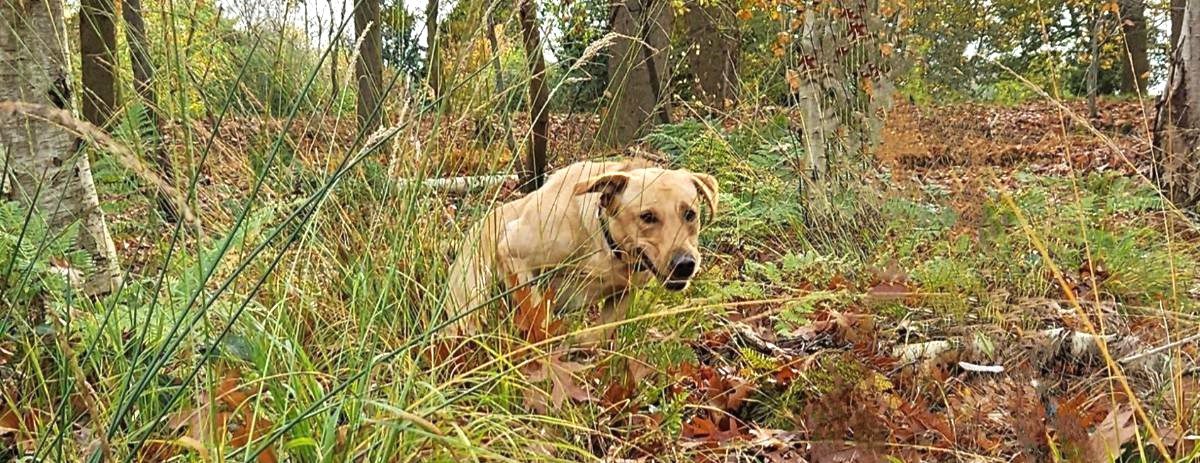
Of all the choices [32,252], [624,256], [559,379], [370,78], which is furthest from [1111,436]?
A: [32,252]

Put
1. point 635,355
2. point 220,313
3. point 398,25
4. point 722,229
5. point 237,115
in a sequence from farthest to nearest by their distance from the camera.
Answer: point 722,229
point 237,115
point 398,25
point 635,355
point 220,313

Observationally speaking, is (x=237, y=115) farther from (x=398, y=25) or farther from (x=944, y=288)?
(x=944, y=288)

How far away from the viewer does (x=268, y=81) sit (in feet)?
9.60

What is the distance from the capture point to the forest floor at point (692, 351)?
1.82 meters

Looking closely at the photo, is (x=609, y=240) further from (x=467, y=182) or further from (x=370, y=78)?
(x=370, y=78)

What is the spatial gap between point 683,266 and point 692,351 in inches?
15.4

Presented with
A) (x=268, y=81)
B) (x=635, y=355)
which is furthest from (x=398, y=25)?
(x=635, y=355)

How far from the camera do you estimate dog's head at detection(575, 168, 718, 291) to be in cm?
332

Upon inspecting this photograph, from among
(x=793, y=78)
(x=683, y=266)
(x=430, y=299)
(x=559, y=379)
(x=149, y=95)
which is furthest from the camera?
(x=793, y=78)

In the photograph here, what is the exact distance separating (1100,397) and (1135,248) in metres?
1.98

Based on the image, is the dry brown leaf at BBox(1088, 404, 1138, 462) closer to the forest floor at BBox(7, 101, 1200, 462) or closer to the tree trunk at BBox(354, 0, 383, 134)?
the forest floor at BBox(7, 101, 1200, 462)

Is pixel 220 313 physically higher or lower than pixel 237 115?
lower

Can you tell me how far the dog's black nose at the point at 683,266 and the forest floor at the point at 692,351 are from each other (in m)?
0.12

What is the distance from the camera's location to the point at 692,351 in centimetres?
299
